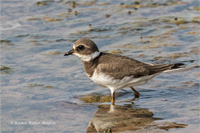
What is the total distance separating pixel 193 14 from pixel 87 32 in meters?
3.66

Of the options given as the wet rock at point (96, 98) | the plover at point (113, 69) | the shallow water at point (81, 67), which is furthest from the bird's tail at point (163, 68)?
the wet rock at point (96, 98)

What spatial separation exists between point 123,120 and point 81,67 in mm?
3047

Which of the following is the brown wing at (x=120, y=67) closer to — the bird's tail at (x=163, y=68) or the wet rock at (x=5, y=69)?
the bird's tail at (x=163, y=68)

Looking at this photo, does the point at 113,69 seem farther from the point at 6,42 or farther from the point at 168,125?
the point at 6,42

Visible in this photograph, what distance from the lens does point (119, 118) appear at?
732 centimetres

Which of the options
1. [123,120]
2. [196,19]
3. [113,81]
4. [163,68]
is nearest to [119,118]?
[123,120]

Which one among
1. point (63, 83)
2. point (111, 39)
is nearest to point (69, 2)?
point (111, 39)

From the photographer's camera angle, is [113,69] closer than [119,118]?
No

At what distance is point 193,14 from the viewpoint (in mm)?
13516

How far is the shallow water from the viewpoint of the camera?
7.21m

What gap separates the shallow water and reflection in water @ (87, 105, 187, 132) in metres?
0.02

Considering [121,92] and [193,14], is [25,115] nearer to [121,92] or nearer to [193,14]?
[121,92]

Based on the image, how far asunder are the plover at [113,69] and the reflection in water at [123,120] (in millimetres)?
355

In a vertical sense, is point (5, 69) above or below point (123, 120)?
above
